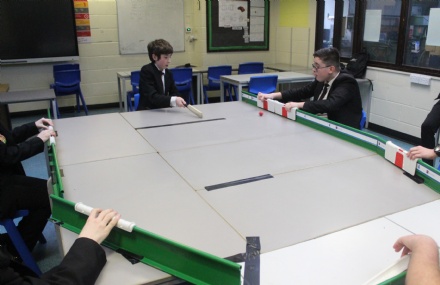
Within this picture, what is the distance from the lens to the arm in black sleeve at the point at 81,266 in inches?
43.2

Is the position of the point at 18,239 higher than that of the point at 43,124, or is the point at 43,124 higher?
the point at 43,124

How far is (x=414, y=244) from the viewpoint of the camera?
1.08 meters

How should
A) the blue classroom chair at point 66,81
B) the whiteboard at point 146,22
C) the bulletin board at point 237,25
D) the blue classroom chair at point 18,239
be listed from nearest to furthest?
1. the blue classroom chair at point 18,239
2. the blue classroom chair at point 66,81
3. the whiteboard at point 146,22
4. the bulletin board at point 237,25

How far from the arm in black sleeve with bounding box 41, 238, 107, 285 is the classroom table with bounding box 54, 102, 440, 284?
0.14 feet

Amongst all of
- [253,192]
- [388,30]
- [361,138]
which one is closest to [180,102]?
[361,138]

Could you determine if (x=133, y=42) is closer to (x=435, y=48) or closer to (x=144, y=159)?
(x=435, y=48)

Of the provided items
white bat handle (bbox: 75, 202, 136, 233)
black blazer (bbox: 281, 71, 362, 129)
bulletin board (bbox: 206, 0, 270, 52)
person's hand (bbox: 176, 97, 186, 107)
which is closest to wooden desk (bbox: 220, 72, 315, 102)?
bulletin board (bbox: 206, 0, 270, 52)

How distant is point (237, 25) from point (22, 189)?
18.7 feet

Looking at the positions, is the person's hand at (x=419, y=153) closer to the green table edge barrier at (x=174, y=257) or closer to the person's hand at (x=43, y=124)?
the green table edge barrier at (x=174, y=257)

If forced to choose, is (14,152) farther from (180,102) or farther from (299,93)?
(299,93)

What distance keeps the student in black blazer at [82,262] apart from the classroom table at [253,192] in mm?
53

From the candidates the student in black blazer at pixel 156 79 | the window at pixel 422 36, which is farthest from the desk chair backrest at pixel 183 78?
the window at pixel 422 36

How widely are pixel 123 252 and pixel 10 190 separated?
3.90ft

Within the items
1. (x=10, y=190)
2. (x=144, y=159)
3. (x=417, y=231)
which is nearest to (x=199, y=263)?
(x=417, y=231)
